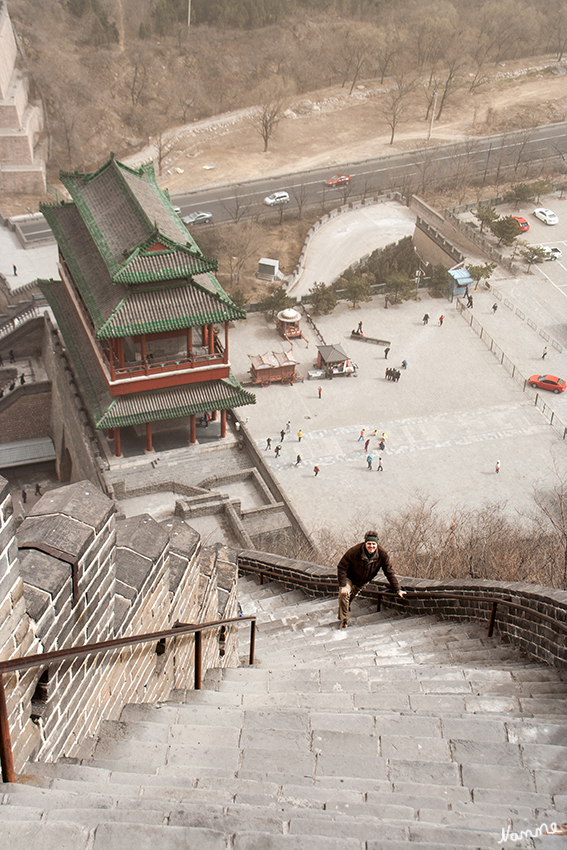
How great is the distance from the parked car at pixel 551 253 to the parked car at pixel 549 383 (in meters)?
18.1

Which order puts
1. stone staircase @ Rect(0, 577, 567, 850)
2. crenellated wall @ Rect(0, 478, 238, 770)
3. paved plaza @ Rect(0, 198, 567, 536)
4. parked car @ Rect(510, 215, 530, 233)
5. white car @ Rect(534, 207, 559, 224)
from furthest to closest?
white car @ Rect(534, 207, 559, 224) < parked car @ Rect(510, 215, 530, 233) < paved plaza @ Rect(0, 198, 567, 536) < crenellated wall @ Rect(0, 478, 238, 770) < stone staircase @ Rect(0, 577, 567, 850)

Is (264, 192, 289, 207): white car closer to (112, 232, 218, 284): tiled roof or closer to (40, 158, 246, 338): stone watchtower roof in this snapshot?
(40, 158, 246, 338): stone watchtower roof

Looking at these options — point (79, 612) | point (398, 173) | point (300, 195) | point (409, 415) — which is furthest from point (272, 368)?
point (79, 612)

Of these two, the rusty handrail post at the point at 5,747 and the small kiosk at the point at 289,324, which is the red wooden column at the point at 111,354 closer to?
the small kiosk at the point at 289,324

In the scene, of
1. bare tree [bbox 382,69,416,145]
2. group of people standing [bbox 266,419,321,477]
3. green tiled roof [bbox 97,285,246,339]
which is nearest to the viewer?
green tiled roof [bbox 97,285,246,339]

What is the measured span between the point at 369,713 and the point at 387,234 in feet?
206

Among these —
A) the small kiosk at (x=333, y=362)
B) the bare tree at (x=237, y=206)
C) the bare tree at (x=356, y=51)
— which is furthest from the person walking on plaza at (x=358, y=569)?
the bare tree at (x=356, y=51)

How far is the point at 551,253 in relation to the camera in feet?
211

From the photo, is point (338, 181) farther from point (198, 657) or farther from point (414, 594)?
point (198, 657)

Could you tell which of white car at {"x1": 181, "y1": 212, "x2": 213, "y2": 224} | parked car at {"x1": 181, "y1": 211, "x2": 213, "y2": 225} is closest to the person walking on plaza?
parked car at {"x1": 181, "y1": 211, "x2": 213, "y2": 225}

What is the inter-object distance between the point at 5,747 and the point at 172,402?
85.8ft

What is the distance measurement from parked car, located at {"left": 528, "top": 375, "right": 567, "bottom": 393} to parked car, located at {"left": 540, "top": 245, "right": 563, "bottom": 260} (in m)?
18.1

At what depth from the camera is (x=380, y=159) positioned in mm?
82375

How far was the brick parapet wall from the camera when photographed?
1133 centimetres
